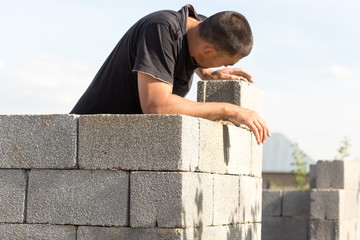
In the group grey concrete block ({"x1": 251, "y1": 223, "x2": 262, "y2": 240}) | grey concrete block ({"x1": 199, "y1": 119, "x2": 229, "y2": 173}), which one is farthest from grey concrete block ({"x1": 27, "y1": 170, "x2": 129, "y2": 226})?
grey concrete block ({"x1": 251, "y1": 223, "x2": 262, "y2": 240})

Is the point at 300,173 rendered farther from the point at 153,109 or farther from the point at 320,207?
the point at 153,109

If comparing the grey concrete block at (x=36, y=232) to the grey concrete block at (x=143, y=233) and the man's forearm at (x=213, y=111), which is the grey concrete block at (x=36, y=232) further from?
the man's forearm at (x=213, y=111)

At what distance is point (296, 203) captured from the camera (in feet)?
40.2

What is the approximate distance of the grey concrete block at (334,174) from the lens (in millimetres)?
11623

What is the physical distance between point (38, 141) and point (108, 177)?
0.59 m

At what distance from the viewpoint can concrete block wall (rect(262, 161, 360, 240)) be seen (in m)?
11.5

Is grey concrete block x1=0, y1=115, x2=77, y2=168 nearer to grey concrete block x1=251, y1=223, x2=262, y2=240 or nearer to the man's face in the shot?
the man's face

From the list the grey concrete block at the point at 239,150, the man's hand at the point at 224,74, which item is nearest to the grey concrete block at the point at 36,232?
the grey concrete block at the point at 239,150

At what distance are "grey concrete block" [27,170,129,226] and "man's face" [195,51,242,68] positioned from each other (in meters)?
1.17

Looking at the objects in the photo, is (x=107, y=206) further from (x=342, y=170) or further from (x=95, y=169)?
(x=342, y=170)

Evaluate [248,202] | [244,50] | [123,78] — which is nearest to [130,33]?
[123,78]

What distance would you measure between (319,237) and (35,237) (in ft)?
25.5

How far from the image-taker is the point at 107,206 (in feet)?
14.7

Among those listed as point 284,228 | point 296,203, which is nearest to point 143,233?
point 296,203
